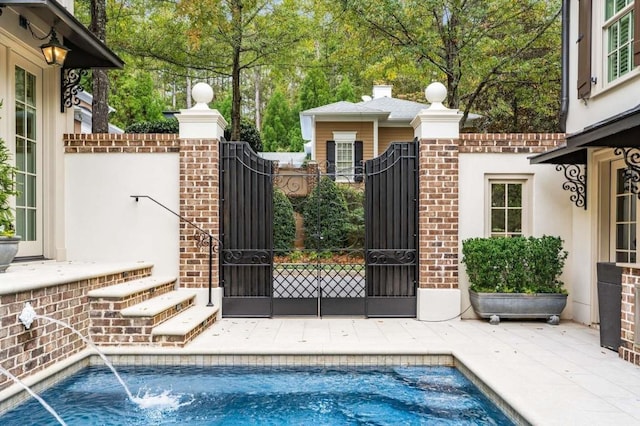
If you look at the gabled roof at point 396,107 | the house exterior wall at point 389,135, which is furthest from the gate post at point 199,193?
the house exterior wall at point 389,135

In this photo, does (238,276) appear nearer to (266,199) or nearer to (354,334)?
(266,199)

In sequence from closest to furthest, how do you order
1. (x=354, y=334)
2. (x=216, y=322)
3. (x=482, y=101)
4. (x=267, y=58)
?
(x=354, y=334) → (x=216, y=322) → (x=267, y=58) → (x=482, y=101)

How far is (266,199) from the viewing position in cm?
655

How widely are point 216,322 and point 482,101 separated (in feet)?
40.7

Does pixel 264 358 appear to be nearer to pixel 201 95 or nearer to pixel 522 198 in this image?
pixel 201 95

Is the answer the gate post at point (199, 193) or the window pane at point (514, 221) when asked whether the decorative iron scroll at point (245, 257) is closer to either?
the gate post at point (199, 193)

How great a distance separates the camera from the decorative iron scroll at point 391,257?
6.54 metres

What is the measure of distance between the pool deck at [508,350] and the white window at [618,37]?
118 inches

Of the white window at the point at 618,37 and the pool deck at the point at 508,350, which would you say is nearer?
the pool deck at the point at 508,350

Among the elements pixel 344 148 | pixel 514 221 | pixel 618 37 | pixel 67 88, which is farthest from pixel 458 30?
pixel 67 88

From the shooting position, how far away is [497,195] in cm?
676

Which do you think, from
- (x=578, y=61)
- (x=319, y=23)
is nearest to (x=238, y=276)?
(x=578, y=61)

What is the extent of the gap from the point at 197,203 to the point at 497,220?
13.1ft

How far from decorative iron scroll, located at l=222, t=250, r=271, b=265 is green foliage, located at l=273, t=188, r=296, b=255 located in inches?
185
